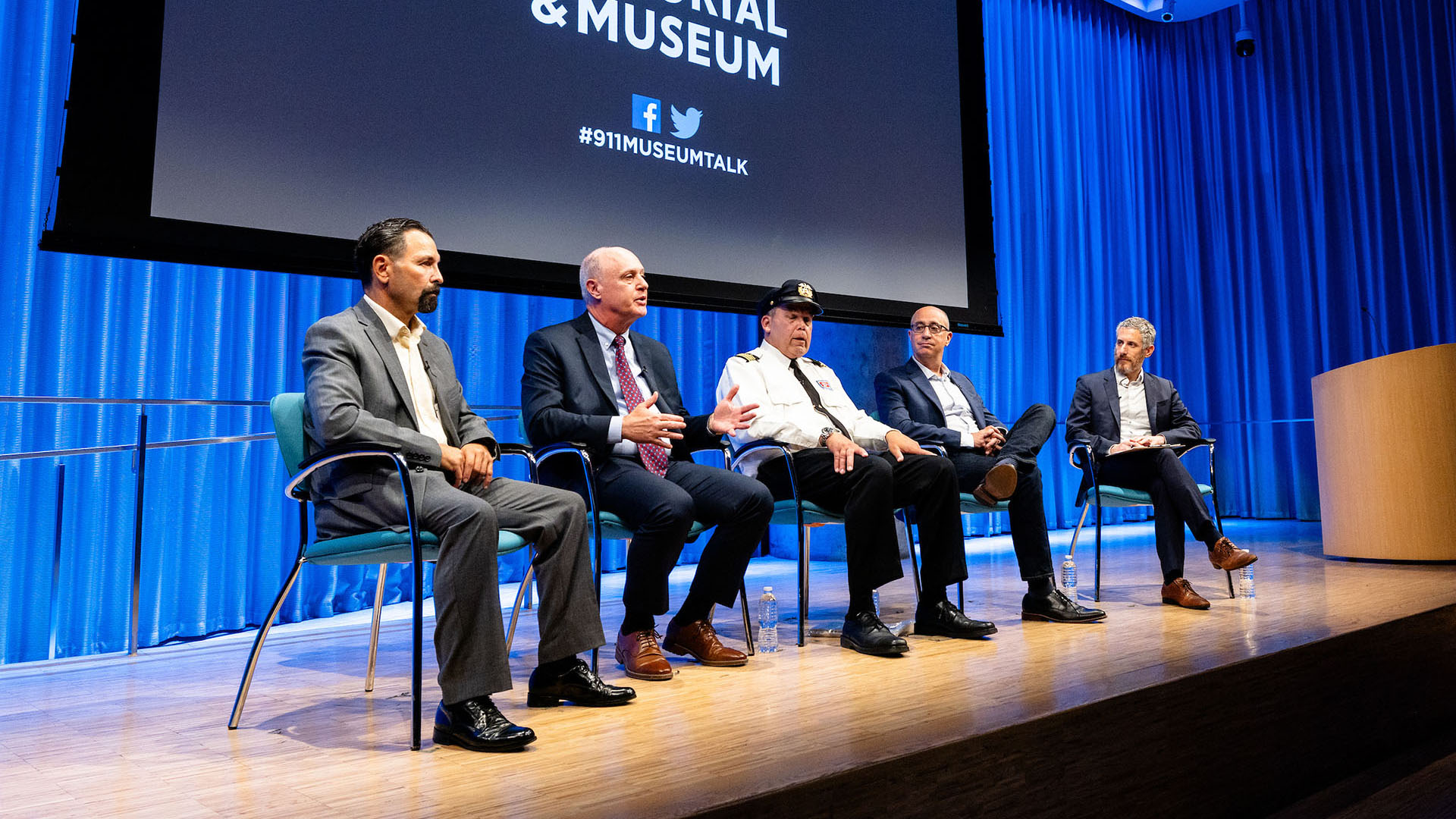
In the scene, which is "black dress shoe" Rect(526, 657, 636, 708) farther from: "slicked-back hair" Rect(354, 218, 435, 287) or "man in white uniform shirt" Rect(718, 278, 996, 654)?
"slicked-back hair" Rect(354, 218, 435, 287)

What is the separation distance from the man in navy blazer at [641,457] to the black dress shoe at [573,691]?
26 cm

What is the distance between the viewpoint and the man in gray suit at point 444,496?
1.88 meters

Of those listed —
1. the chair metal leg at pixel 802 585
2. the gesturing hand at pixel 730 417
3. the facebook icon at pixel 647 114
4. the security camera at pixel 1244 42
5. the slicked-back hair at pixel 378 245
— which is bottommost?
the chair metal leg at pixel 802 585

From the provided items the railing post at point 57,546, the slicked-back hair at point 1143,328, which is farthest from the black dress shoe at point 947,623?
the railing post at point 57,546

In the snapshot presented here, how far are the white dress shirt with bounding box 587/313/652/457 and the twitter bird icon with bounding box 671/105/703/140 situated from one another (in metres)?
1.42

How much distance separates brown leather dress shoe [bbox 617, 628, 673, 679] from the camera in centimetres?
242

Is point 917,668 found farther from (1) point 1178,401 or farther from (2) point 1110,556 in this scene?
(2) point 1110,556

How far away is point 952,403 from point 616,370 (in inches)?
57.6

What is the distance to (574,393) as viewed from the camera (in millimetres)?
2740

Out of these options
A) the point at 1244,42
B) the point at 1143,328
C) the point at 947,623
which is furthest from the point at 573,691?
the point at 1244,42

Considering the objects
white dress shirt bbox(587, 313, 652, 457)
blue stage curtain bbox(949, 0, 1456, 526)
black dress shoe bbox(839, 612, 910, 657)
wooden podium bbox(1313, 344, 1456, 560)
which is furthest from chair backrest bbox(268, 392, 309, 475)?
blue stage curtain bbox(949, 0, 1456, 526)

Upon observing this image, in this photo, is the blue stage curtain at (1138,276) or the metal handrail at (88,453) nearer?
the metal handrail at (88,453)

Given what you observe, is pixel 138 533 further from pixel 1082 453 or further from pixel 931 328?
pixel 1082 453

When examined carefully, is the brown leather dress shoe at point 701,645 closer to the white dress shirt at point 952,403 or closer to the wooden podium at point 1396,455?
the white dress shirt at point 952,403
